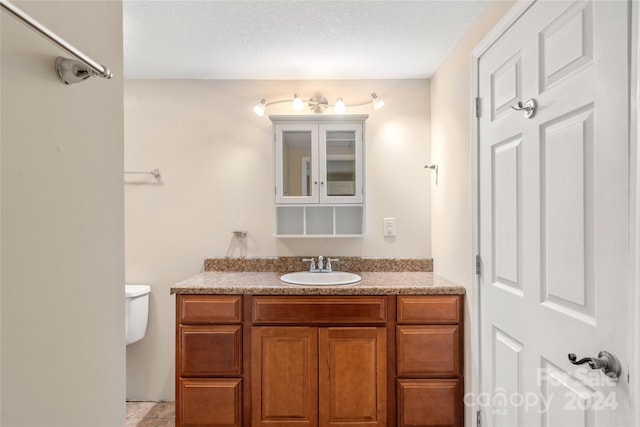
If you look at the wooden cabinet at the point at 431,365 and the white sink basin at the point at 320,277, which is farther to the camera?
the white sink basin at the point at 320,277

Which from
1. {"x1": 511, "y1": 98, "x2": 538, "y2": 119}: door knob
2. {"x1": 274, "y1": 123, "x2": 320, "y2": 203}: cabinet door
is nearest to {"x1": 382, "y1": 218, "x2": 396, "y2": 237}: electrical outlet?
{"x1": 274, "y1": 123, "x2": 320, "y2": 203}: cabinet door

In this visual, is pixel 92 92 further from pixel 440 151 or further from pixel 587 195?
pixel 440 151

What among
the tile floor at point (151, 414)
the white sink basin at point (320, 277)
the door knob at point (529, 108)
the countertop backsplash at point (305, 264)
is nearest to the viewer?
the door knob at point (529, 108)

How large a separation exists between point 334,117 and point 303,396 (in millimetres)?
1702

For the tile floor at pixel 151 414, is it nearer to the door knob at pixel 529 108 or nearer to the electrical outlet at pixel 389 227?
the electrical outlet at pixel 389 227

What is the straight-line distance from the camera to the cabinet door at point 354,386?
191cm

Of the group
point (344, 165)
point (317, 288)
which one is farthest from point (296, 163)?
point (317, 288)

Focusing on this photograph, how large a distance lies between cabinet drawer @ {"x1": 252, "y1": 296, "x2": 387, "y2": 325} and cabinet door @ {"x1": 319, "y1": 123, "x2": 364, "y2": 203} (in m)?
0.71

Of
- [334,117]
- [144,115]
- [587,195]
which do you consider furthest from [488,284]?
[144,115]

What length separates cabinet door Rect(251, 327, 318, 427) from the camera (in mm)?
1906

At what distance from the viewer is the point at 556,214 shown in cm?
109

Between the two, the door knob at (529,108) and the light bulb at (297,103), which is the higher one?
the light bulb at (297,103)

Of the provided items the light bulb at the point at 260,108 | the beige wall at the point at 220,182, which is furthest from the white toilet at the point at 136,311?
the light bulb at the point at 260,108

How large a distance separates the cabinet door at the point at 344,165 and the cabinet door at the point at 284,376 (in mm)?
904
